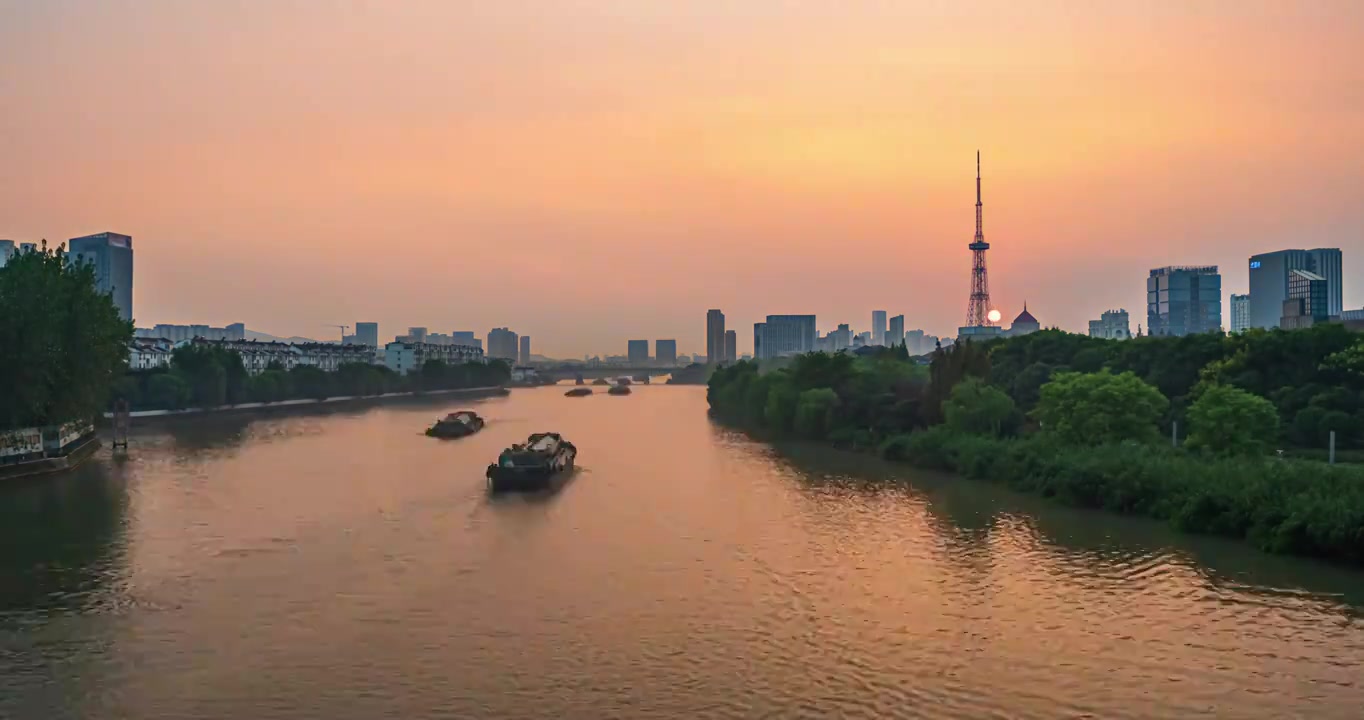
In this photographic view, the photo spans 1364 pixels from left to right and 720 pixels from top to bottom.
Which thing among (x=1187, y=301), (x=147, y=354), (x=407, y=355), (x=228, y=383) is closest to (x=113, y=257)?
(x=407, y=355)

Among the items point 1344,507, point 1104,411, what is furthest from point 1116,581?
point 1104,411

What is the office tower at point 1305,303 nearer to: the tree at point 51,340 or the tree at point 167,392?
the tree at point 51,340

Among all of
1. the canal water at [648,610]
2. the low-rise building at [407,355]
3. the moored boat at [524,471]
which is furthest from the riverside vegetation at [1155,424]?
the low-rise building at [407,355]

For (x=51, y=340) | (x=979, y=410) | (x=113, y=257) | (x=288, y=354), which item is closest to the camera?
(x=51, y=340)

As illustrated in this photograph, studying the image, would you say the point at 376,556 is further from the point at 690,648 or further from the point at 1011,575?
the point at 1011,575

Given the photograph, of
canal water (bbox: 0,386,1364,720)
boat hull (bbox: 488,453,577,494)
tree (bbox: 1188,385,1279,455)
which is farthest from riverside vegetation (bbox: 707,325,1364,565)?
boat hull (bbox: 488,453,577,494)

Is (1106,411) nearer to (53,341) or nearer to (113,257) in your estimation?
(53,341)
